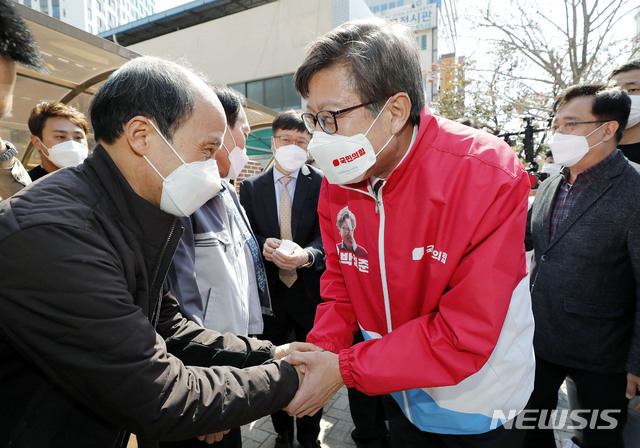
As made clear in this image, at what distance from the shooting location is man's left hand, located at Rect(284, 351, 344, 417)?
173 cm

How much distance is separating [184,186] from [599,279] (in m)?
2.33

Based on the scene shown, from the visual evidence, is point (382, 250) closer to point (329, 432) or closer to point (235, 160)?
point (235, 160)

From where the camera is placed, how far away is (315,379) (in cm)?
176

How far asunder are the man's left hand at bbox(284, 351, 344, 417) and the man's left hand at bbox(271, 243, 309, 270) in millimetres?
1080

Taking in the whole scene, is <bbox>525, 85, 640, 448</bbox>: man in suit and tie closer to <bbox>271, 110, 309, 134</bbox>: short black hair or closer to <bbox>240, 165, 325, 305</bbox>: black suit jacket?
<bbox>240, 165, 325, 305</bbox>: black suit jacket

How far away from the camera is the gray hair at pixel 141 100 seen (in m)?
1.37

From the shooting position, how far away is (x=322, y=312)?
2049 millimetres

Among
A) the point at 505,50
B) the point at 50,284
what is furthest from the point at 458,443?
the point at 505,50

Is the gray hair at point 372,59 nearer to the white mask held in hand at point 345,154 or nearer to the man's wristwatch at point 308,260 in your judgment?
the white mask held in hand at point 345,154

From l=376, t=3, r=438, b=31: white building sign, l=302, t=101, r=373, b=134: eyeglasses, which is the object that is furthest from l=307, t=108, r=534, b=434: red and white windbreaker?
l=376, t=3, r=438, b=31: white building sign

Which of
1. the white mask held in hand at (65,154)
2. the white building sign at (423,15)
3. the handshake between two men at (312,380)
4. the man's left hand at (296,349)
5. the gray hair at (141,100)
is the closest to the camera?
the gray hair at (141,100)

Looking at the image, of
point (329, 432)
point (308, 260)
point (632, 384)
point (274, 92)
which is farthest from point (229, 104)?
point (274, 92)

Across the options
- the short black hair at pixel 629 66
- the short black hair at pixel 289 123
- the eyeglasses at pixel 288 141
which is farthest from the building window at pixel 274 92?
the short black hair at pixel 629 66

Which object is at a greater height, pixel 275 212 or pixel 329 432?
pixel 275 212
